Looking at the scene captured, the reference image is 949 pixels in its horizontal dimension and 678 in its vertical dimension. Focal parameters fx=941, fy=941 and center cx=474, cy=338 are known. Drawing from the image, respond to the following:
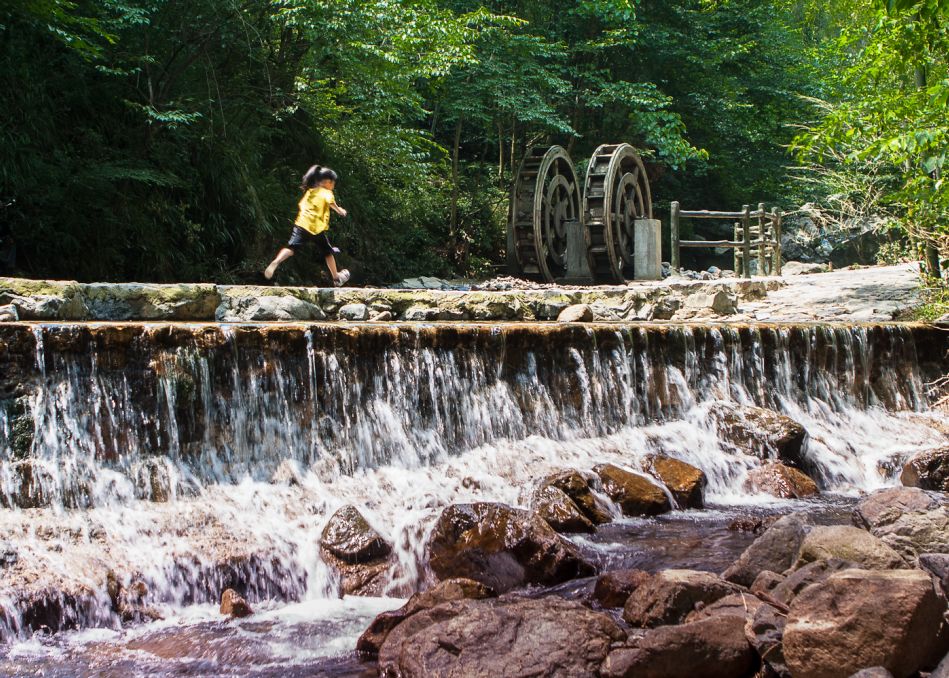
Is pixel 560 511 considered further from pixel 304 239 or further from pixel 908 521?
pixel 304 239

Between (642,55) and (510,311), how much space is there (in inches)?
585

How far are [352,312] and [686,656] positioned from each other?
6025 mm

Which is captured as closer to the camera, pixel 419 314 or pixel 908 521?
pixel 908 521

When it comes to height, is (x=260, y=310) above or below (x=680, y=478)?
above

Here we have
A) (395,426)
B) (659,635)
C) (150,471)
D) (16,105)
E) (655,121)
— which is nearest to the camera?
(659,635)

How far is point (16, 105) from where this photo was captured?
981 cm

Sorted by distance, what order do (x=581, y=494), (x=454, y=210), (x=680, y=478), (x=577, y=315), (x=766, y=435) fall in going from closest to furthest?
(x=581, y=494) < (x=680, y=478) < (x=766, y=435) < (x=577, y=315) < (x=454, y=210)

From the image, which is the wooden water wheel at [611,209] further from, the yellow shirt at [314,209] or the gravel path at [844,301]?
the yellow shirt at [314,209]

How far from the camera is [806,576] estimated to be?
382 centimetres

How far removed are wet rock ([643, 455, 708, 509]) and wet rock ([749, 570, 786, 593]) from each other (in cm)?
236

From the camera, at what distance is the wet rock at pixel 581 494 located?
6.01 m

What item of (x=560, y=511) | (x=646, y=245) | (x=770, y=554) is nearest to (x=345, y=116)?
(x=646, y=245)

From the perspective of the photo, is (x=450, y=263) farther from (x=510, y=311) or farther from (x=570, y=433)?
(x=570, y=433)

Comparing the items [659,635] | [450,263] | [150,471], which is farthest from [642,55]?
[659,635]
